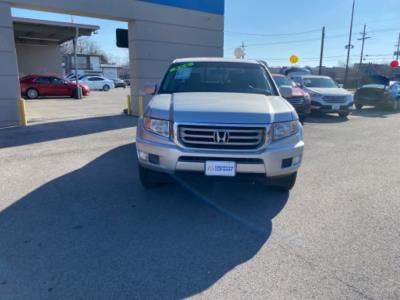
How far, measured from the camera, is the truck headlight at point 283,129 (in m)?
3.54

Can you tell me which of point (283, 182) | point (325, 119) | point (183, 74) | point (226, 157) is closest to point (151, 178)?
point (226, 157)

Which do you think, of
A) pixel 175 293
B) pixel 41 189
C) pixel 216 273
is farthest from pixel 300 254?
pixel 41 189

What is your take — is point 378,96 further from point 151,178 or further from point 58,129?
point 151,178

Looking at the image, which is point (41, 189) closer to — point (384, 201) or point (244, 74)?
point (244, 74)

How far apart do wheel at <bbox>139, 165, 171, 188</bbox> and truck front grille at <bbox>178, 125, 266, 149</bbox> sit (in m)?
0.59

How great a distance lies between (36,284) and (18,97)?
833 centimetres

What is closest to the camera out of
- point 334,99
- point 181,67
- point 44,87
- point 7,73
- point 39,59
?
point 181,67

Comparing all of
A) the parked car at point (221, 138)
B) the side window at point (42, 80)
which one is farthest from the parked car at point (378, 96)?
the side window at point (42, 80)

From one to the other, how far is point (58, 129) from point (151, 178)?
6185 millimetres

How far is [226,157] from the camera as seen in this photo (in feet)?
11.0

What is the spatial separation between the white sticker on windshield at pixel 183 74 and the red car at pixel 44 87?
688 inches

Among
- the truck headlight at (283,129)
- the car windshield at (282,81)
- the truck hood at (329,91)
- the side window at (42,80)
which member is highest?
the car windshield at (282,81)

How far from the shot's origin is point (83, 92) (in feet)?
72.1

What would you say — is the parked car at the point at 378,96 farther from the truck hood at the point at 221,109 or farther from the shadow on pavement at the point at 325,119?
the truck hood at the point at 221,109
